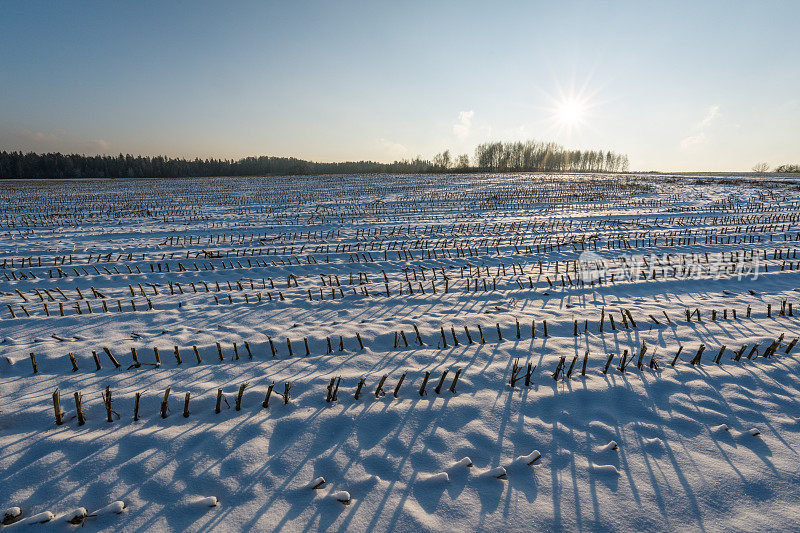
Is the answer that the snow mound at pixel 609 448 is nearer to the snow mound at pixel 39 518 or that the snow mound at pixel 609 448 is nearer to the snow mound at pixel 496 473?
the snow mound at pixel 496 473

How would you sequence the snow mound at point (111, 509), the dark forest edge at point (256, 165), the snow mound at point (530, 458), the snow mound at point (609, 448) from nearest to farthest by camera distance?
the snow mound at point (111, 509) < the snow mound at point (530, 458) < the snow mound at point (609, 448) < the dark forest edge at point (256, 165)

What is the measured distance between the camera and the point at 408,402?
4.25 metres

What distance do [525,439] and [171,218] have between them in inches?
987

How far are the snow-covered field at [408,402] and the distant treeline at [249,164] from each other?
90.4 meters

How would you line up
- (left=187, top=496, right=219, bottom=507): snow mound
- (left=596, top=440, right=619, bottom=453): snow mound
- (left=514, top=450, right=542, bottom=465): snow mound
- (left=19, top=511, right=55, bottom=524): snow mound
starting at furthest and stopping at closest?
(left=596, top=440, right=619, bottom=453): snow mound, (left=514, top=450, right=542, bottom=465): snow mound, (left=187, top=496, right=219, bottom=507): snow mound, (left=19, top=511, right=55, bottom=524): snow mound

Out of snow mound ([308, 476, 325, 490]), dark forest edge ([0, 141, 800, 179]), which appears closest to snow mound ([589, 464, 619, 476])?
snow mound ([308, 476, 325, 490])

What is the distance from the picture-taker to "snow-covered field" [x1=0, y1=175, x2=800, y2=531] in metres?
2.96

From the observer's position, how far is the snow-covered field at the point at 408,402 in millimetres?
2963

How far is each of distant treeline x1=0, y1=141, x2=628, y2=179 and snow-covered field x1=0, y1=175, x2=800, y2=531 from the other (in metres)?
90.4

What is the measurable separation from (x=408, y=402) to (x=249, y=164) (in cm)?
13861

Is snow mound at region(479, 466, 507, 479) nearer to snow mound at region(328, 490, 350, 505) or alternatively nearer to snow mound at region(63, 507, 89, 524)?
snow mound at region(328, 490, 350, 505)

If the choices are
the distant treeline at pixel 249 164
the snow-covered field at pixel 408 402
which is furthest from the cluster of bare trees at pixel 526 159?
the snow-covered field at pixel 408 402

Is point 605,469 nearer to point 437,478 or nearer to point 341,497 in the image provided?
point 437,478

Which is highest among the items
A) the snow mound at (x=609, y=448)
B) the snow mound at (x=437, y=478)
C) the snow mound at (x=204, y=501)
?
the snow mound at (x=609, y=448)
